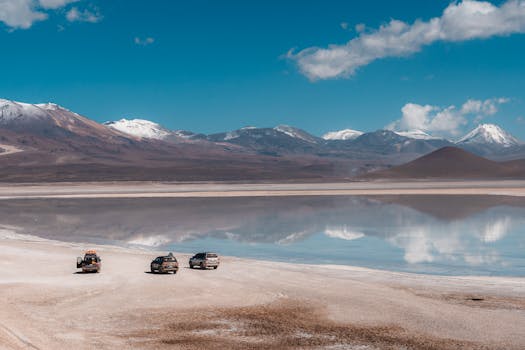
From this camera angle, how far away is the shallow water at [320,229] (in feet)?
133

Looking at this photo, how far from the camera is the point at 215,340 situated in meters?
20.9

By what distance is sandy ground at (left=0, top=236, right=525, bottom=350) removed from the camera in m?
20.6

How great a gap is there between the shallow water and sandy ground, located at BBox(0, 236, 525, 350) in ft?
23.6

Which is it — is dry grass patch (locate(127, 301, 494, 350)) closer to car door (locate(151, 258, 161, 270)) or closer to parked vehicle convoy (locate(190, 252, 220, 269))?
car door (locate(151, 258, 161, 270))

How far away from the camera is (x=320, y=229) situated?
57906 mm

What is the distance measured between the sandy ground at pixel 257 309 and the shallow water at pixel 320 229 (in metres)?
7.19

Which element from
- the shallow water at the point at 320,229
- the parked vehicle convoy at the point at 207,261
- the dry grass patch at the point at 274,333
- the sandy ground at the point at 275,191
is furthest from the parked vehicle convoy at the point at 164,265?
the sandy ground at the point at 275,191

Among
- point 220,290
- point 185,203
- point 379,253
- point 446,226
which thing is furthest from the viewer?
point 185,203

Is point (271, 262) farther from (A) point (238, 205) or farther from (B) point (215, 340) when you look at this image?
(A) point (238, 205)

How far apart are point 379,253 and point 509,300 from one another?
16.3 m

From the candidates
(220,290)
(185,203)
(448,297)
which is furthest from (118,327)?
(185,203)

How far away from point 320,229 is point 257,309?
33181mm

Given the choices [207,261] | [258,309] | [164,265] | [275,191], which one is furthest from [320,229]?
[275,191]

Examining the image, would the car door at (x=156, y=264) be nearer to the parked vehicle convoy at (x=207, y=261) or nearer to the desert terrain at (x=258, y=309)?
the desert terrain at (x=258, y=309)
